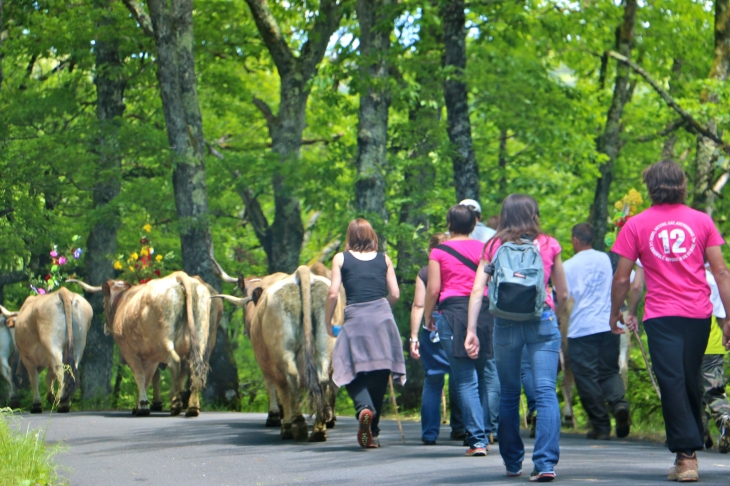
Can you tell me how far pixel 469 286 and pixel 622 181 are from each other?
75.3ft

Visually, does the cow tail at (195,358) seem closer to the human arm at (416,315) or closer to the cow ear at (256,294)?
the cow ear at (256,294)

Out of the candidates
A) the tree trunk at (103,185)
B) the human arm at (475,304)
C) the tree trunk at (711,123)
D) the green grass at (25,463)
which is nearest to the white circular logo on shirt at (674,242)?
the human arm at (475,304)

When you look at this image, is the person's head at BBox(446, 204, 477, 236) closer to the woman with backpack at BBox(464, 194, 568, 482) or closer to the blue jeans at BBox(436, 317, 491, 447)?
the blue jeans at BBox(436, 317, 491, 447)

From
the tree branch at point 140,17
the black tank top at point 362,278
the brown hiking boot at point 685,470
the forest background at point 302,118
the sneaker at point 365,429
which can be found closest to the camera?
the brown hiking boot at point 685,470

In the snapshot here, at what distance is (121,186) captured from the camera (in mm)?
24469

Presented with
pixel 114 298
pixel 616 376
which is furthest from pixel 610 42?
pixel 616 376

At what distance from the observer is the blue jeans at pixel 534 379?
785cm

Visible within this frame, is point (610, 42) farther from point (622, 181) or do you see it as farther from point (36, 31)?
point (36, 31)

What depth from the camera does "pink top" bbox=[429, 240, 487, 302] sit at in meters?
10.3

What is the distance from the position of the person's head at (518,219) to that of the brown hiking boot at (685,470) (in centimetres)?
175

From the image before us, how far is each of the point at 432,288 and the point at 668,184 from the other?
8.38ft

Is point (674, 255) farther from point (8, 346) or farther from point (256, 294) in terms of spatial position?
point (8, 346)

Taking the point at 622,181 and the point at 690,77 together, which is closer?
the point at 690,77

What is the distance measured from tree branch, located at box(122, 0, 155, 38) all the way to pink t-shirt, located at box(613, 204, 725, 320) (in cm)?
1642
